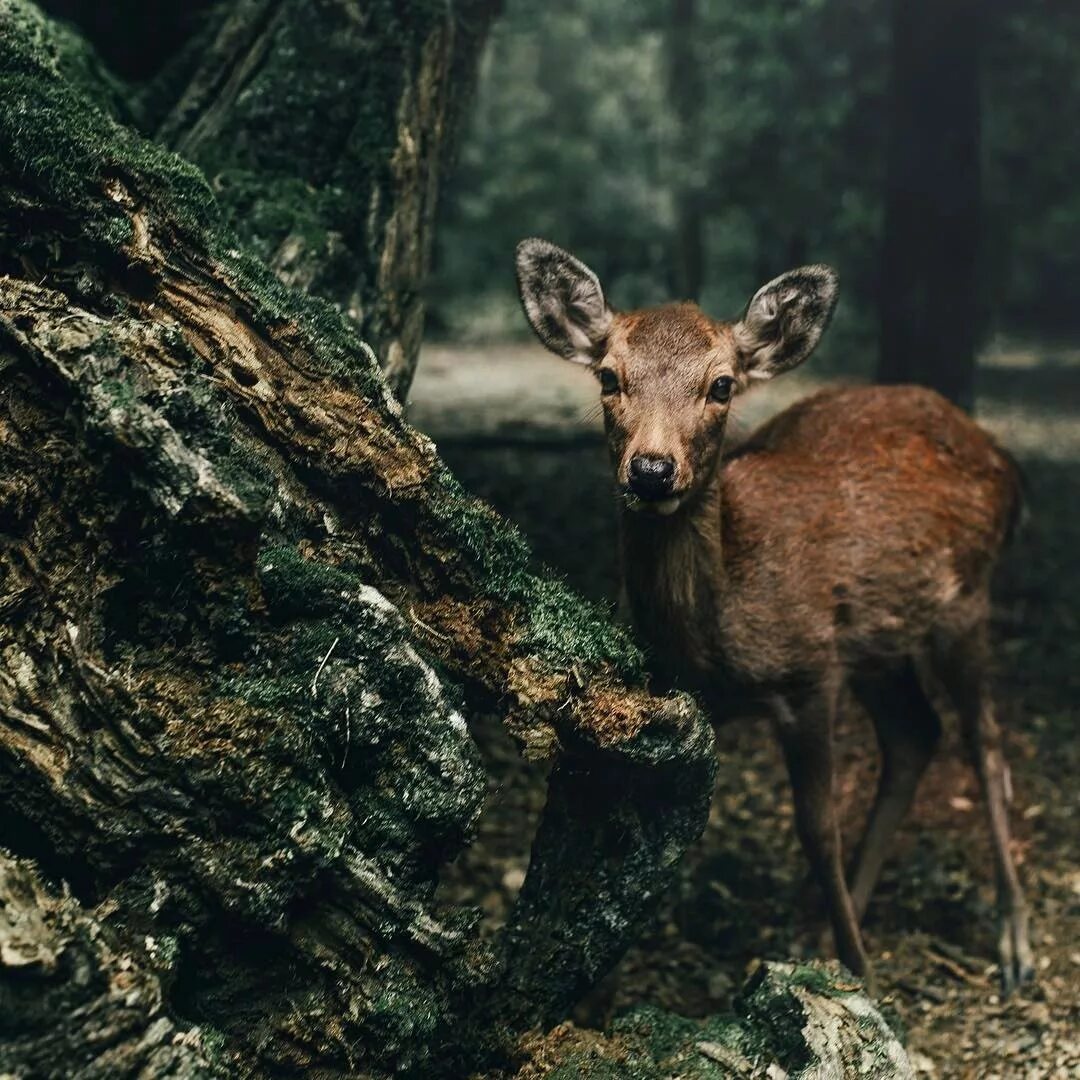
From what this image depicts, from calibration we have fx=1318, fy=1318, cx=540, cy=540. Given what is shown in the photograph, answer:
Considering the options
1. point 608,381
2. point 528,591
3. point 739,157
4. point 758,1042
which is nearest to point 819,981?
point 758,1042

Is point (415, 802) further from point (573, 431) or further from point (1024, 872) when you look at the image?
point (573, 431)

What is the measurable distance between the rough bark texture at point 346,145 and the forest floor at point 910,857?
1000mm

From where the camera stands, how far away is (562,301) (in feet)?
15.5

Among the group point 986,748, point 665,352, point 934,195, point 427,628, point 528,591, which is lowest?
point 986,748

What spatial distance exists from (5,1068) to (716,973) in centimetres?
319

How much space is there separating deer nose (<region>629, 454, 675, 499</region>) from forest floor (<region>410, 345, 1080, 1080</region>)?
1.10 metres

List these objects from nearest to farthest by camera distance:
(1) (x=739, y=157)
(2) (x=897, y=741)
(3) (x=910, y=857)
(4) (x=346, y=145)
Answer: (4) (x=346, y=145) → (2) (x=897, y=741) → (3) (x=910, y=857) → (1) (x=739, y=157)

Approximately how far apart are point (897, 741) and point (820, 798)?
43.2 inches

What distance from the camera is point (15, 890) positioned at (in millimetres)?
2861

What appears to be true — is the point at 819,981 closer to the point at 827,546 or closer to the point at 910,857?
the point at 827,546

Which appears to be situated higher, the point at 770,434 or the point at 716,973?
the point at 770,434

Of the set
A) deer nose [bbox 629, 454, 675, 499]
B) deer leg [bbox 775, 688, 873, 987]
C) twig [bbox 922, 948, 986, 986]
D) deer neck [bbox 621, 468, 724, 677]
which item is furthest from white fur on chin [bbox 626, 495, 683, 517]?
twig [bbox 922, 948, 986, 986]

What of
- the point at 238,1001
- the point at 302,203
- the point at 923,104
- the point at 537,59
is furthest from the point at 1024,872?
the point at 537,59

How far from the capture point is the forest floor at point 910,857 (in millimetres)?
5023
